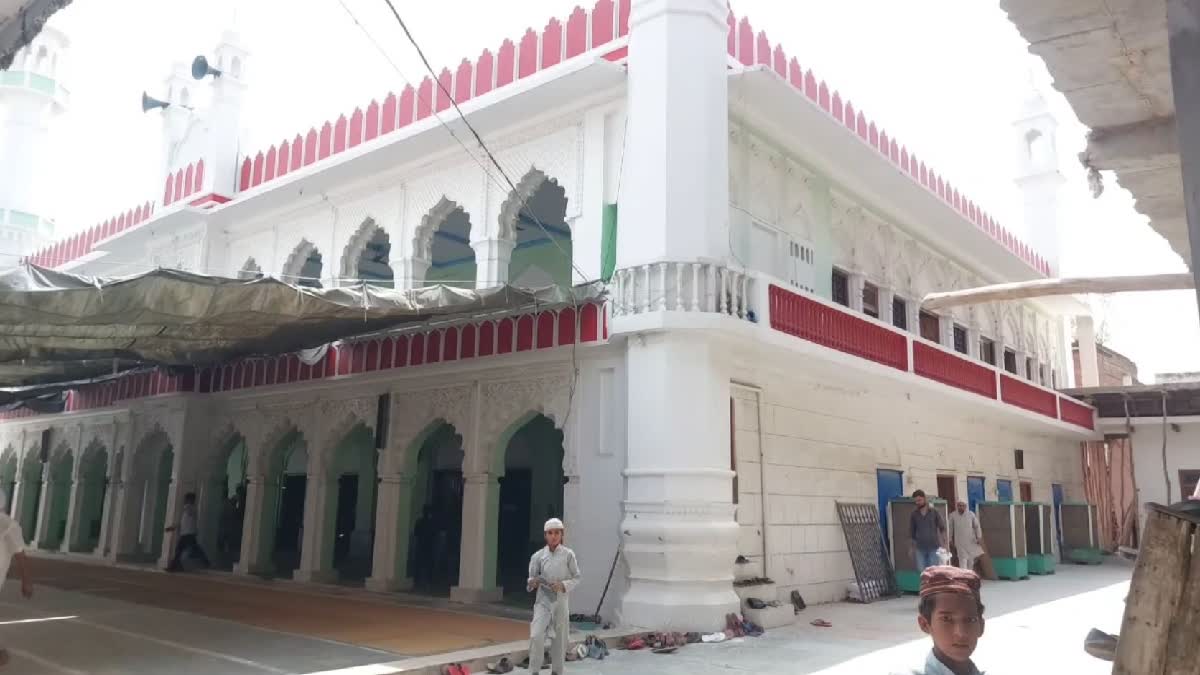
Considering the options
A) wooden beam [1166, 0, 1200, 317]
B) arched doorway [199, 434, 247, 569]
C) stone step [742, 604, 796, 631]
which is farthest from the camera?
arched doorway [199, 434, 247, 569]

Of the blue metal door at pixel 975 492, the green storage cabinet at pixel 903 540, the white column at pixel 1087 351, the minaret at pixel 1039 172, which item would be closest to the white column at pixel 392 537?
the green storage cabinet at pixel 903 540

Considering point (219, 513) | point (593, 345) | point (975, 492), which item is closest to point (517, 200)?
point (593, 345)

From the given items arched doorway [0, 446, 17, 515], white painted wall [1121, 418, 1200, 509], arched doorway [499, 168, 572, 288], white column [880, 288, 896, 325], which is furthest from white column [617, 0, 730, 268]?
arched doorway [0, 446, 17, 515]

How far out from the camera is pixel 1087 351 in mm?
22359

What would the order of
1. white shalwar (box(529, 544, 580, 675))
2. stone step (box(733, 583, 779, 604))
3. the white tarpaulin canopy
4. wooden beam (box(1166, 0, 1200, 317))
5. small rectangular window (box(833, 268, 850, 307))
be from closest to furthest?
wooden beam (box(1166, 0, 1200, 317)), white shalwar (box(529, 544, 580, 675)), the white tarpaulin canopy, stone step (box(733, 583, 779, 604)), small rectangular window (box(833, 268, 850, 307))

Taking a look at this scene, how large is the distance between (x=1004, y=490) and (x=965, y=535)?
18.7ft

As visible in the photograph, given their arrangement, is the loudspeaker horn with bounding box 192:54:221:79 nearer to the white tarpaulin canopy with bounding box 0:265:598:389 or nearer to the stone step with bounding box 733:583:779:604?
the white tarpaulin canopy with bounding box 0:265:598:389

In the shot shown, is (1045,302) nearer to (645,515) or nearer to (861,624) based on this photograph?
(861,624)

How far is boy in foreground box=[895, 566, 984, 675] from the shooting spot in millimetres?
2078

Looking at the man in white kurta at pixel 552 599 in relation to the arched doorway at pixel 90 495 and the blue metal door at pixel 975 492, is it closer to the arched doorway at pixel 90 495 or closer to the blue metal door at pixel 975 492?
the blue metal door at pixel 975 492

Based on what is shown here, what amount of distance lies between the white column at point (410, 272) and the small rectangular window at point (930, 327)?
8820 millimetres

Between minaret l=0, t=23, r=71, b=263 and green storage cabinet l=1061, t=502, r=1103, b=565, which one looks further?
minaret l=0, t=23, r=71, b=263

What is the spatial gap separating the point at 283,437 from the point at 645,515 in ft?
23.6

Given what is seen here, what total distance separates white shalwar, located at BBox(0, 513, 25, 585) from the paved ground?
723 millimetres
